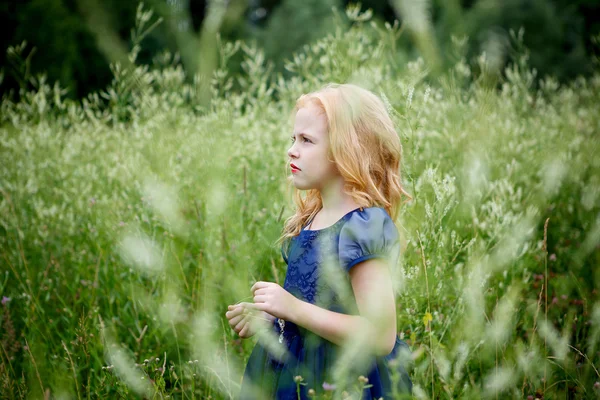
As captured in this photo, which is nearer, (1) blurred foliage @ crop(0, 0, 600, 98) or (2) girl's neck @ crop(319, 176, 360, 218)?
(2) girl's neck @ crop(319, 176, 360, 218)

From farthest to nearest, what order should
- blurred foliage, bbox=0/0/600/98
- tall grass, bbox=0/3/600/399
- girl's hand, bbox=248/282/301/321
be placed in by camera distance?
blurred foliage, bbox=0/0/600/98 < tall grass, bbox=0/3/600/399 < girl's hand, bbox=248/282/301/321

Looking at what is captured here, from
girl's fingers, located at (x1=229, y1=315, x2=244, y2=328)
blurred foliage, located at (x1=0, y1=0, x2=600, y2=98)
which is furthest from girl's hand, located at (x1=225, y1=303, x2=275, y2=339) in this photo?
blurred foliage, located at (x1=0, y1=0, x2=600, y2=98)

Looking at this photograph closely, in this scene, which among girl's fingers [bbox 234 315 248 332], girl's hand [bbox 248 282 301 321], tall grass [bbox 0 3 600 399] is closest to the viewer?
girl's hand [bbox 248 282 301 321]

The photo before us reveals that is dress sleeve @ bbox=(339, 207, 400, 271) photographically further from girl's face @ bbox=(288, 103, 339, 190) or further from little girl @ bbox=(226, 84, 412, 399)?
girl's face @ bbox=(288, 103, 339, 190)

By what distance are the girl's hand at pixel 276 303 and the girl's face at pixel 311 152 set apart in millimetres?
294

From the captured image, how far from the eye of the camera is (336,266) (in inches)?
47.9

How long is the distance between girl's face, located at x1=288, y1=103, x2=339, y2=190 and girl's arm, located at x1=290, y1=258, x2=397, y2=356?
26 cm

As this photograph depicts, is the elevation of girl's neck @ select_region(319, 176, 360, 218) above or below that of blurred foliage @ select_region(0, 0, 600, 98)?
A: below

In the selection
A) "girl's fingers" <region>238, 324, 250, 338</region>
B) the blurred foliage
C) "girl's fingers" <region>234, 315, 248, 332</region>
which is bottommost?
"girl's fingers" <region>238, 324, 250, 338</region>

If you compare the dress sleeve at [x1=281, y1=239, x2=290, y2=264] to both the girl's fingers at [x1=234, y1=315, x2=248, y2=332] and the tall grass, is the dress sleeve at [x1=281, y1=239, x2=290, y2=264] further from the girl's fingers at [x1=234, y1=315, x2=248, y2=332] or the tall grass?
the girl's fingers at [x1=234, y1=315, x2=248, y2=332]

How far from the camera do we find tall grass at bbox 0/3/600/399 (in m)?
1.47

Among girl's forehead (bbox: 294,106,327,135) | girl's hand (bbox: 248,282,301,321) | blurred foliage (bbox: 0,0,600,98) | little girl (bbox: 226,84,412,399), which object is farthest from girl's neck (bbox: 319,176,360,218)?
blurred foliage (bbox: 0,0,600,98)

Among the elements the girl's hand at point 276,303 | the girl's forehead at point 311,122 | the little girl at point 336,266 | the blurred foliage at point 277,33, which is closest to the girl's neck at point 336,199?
the little girl at point 336,266

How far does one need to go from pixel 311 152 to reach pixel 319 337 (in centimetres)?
46
